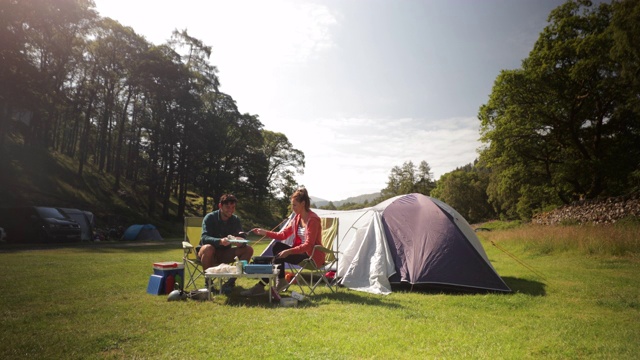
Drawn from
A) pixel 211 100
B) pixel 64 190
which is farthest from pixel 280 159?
pixel 64 190

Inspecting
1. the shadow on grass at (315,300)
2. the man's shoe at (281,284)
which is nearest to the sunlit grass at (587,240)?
the shadow on grass at (315,300)

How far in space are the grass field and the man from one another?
0.55m

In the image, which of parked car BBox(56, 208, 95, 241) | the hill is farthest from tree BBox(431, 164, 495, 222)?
parked car BBox(56, 208, 95, 241)

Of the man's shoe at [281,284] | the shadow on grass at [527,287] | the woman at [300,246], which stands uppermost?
the woman at [300,246]

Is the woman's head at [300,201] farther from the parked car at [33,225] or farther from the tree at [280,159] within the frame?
the tree at [280,159]

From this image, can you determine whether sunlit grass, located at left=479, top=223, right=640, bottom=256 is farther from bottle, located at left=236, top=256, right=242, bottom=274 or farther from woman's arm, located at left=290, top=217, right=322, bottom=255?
bottle, located at left=236, top=256, right=242, bottom=274

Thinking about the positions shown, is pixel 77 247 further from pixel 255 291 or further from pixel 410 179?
pixel 410 179

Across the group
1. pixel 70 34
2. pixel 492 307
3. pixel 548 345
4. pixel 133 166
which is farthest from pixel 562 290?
pixel 133 166

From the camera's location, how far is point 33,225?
1373cm

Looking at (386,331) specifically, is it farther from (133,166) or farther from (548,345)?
(133,166)

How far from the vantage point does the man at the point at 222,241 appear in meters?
5.48

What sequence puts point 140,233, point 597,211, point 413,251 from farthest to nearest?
point 140,233 < point 597,211 < point 413,251

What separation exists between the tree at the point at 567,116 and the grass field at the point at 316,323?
45.5 feet

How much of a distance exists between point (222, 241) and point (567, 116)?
2078 centimetres
